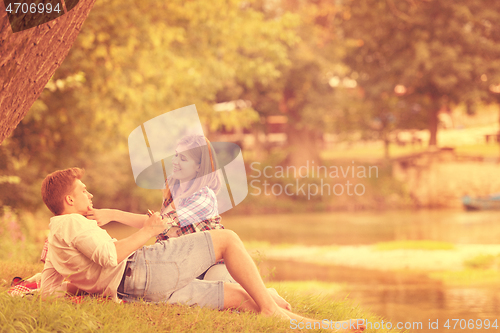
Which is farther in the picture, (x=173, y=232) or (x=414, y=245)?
(x=414, y=245)

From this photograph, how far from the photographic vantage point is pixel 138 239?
3133 mm

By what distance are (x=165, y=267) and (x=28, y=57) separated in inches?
56.3

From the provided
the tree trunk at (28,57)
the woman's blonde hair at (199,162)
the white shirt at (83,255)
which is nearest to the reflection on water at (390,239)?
the woman's blonde hair at (199,162)

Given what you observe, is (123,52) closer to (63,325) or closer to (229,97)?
(63,325)

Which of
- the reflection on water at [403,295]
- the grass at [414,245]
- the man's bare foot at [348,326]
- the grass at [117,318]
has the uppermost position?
the grass at [117,318]

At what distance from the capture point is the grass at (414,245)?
13664mm

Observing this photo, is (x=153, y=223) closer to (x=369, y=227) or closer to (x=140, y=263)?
(x=140, y=263)

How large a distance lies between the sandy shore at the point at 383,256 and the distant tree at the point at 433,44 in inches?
421

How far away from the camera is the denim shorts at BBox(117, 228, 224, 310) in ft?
10.8

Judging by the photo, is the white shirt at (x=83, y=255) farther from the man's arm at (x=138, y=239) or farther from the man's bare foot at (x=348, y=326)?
the man's bare foot at (x=348, y=326)

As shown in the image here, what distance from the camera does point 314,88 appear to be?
2692 centimetres

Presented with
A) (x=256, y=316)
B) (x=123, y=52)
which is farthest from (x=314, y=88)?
(x=256, y=316)

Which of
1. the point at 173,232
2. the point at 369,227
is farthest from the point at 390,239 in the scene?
the point at 173,232

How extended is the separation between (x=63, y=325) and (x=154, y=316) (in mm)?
555
